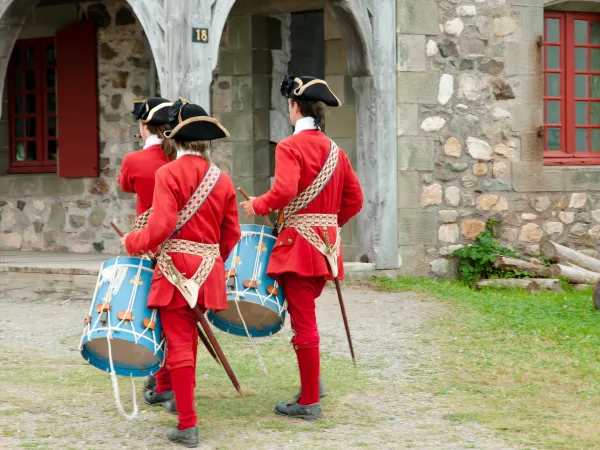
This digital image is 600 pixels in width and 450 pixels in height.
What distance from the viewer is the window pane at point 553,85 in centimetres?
1085

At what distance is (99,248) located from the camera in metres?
11.1

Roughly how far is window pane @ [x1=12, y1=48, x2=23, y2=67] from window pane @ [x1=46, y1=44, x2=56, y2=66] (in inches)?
15.1

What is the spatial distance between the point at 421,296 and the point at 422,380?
318 cm

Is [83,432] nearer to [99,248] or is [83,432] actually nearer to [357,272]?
[357,272]

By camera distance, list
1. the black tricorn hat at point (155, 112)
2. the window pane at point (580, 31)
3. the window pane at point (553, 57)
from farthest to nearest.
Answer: the window pane at point (580, 31) < the window pane at point (553, 57) < the black tricorn hat at point (155, 112)

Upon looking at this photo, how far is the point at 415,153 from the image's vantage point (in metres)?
10.1

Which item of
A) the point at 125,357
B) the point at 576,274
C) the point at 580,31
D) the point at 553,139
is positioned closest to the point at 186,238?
the point at 125,357

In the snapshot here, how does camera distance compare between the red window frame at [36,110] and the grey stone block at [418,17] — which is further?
the red window frame at [36,110]

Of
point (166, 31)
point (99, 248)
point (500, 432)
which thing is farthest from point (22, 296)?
point (500, 432)

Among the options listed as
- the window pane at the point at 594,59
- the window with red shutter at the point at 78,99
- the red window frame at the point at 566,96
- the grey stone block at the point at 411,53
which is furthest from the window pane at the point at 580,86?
the window with red shutter at the point at 78,99

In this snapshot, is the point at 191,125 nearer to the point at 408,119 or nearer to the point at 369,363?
the point at 369,363

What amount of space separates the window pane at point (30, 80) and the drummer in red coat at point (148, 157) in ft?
21.8

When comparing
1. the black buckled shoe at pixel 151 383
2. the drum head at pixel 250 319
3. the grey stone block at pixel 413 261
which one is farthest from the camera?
the grey stone block at pixel 413 261

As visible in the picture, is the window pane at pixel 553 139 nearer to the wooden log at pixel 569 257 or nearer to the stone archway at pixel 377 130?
the wooden log at pixel 569 257
